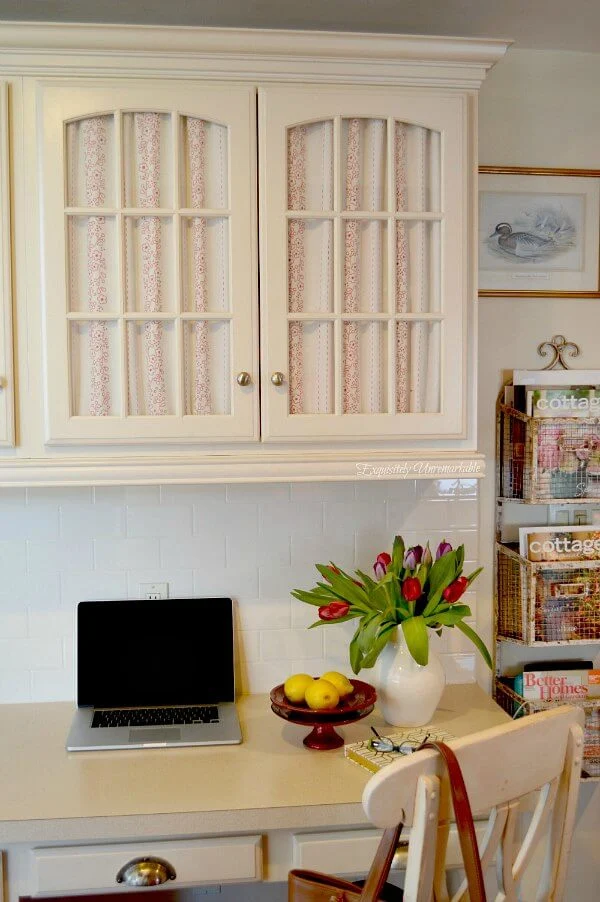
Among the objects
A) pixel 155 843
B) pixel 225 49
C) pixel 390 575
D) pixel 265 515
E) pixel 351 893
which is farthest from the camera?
pixel 265 515

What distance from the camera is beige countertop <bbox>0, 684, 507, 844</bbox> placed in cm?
155

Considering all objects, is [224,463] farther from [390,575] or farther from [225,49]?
[225,49]

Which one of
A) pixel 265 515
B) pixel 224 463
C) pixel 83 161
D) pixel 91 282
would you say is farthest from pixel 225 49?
pixel 265 515

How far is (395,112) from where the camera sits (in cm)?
177

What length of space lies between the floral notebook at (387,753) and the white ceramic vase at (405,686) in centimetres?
3

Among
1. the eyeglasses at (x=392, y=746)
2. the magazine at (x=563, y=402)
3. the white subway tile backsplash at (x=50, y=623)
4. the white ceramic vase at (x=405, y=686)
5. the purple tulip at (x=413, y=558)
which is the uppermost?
the magazine at (x=563, y=402)

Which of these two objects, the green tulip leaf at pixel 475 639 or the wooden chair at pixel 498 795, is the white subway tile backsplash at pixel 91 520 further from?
the wooden chair at pixel 498 795

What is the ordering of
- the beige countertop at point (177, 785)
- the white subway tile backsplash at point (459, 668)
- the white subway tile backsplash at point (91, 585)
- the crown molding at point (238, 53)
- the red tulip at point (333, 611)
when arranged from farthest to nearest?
the white subway tile backsplash at point (459, 668) → the white subway tile backsplash at point (91, 585) → the red tulip at point (333, 611) → the crown molding at point (238, 53) → the beige countertop at point (177, 785)

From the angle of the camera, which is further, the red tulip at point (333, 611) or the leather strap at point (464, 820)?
the red tulip at point (333, 611)

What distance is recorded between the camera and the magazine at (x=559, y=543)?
7.06 feet

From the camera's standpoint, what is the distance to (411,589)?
186 cm

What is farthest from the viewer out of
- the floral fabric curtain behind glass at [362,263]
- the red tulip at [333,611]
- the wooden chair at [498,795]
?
the red tulip at [333,611]

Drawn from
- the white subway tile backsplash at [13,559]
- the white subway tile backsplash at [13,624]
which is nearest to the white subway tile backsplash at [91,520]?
the white subway tile backsplash at [13,559]

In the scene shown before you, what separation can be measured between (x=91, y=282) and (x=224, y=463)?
0.46m
